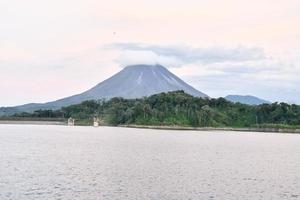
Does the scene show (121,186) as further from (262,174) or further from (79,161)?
(79,161)

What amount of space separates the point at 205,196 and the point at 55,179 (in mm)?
14928

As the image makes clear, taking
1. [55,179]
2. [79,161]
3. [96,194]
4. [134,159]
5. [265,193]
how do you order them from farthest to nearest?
[134,159], [79,161], [55,179], [265,193], [96,194]

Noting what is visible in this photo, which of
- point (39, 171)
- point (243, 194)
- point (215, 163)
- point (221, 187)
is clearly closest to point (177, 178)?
point (221, 187)

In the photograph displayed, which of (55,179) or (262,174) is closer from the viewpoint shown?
(55,179)

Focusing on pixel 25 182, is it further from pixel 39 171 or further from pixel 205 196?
pixel 205 196

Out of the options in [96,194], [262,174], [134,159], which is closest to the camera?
[96,194]

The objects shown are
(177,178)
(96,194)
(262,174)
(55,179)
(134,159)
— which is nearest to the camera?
(96,194)

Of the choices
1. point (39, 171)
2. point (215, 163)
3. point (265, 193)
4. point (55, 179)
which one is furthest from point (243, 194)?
point (215, 163)

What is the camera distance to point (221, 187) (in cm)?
4641

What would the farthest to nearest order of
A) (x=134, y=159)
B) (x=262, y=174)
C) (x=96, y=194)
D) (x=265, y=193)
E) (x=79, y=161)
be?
1. (x=134, y=159)
2. (x=79, y=161)
3. (x=262, y=174)
4. (x=265, y=193)
5. (x=96, y=194)

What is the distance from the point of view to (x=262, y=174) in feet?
194

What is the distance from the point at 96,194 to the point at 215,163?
33.1 metres

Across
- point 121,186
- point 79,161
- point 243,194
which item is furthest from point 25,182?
point 79,161

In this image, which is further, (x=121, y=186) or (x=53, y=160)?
(x=53, y=160)
